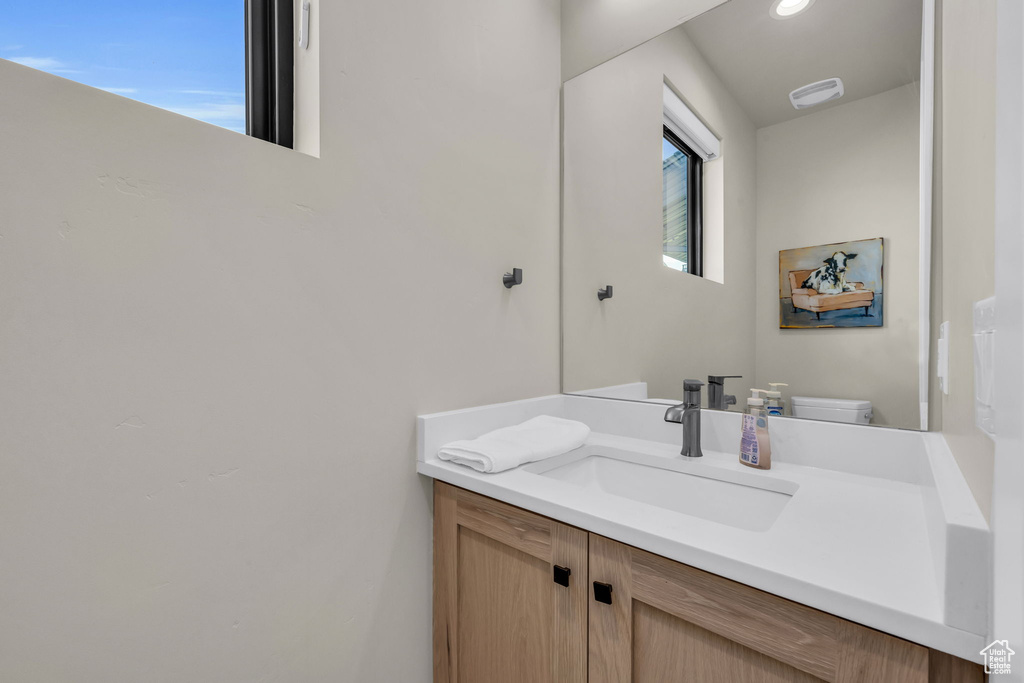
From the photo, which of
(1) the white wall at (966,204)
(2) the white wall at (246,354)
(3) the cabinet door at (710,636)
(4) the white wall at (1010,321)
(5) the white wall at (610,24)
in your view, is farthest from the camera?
(5) the white wall at (610,24)

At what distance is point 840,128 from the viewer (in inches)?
41.8

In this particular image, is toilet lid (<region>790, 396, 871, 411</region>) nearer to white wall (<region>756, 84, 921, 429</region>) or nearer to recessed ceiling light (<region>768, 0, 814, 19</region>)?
white wall (<region>756, 84, 921, 429</region>)

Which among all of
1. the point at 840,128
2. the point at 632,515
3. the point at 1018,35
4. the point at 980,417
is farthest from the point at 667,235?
the point at 1018,35

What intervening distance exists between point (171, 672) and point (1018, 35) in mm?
1257

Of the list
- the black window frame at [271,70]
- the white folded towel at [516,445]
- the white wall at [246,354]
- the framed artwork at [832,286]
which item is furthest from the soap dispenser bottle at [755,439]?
the black window frame at [271,70]

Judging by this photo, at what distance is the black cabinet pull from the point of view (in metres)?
0.84

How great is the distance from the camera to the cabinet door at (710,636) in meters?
0.56

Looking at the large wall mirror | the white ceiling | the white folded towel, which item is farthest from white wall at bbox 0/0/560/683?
the white ceiling

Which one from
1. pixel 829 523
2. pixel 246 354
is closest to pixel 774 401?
pixel 829 523

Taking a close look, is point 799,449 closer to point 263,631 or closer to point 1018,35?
point 1018,35

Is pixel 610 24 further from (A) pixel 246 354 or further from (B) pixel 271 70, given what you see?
(A) pixel 246 354

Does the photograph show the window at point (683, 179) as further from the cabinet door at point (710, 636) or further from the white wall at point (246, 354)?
the cabinet door at point (710, 636)

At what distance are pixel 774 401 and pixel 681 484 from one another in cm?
32

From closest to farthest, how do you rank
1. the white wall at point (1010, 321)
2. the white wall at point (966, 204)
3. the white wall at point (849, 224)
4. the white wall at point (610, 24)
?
the white wall at point (1010, 321) < the white wall at point (966, 204) < the white wall at point (849, 224) < the white wall at point (610, 24)
